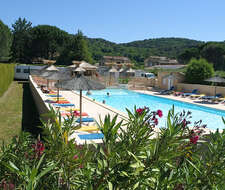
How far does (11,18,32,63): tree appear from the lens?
61031mm

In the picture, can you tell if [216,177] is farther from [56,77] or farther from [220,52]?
[220,52]

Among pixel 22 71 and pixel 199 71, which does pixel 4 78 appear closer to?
pixel 22 71

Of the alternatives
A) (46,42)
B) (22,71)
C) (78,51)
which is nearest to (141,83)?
(22,71)

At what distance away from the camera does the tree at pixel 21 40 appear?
6103 centimetres

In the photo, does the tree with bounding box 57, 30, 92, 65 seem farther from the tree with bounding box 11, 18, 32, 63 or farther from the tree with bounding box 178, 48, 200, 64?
the tree with bounding box 178, 48, 200, 64

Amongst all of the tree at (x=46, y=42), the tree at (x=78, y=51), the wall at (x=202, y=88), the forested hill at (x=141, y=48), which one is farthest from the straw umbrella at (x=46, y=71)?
the forested hill at (x=141, y=48)

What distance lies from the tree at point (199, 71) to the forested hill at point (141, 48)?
7653cm

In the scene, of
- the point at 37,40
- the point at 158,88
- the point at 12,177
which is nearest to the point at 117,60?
the point at 37,40

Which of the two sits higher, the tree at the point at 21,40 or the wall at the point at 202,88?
the tree at the point at 21,40

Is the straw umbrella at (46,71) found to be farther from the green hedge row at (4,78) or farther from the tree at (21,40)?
the tree at (21,40)

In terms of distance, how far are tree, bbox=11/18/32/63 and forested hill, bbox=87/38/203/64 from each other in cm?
3803

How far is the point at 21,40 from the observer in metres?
62.7

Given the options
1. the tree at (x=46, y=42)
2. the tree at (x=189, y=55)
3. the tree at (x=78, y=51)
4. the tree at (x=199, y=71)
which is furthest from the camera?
the tree at (x=189, y=55)

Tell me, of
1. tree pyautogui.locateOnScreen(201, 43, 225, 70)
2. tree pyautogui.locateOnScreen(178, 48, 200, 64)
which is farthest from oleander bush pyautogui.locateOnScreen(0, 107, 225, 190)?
tree pyautogui.locateOnScreen(178, 48, 200, 64)
